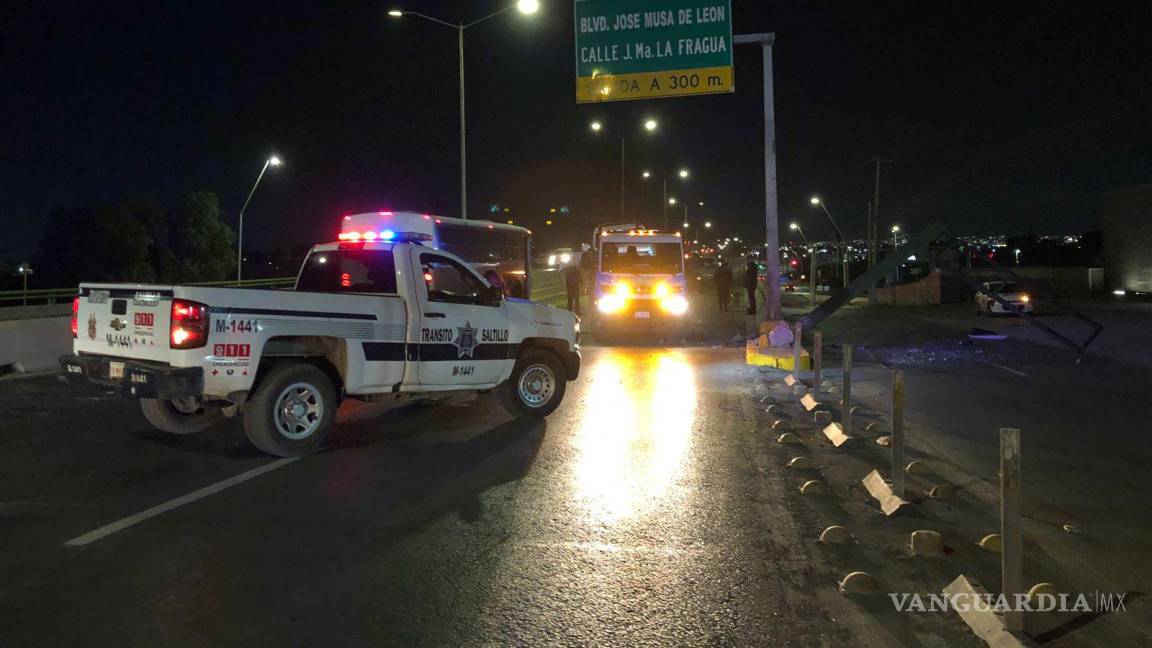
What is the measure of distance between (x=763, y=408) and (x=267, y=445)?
20.2 ft

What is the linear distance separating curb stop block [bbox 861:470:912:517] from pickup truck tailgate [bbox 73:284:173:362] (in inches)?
233

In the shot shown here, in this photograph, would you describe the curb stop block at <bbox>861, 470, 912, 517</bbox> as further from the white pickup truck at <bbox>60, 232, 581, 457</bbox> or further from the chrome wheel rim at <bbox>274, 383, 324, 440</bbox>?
the chrome wheel rim at <bbox>274, 383, 324, 440</bbox>

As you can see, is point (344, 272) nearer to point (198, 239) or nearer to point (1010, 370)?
point (1010, 370)

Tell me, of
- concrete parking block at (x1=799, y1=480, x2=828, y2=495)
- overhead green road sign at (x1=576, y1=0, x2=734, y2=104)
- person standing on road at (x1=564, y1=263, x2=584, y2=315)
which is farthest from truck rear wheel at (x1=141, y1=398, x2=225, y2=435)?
person standing on road at (x1=564, y1=263, x2=584, y2=315)

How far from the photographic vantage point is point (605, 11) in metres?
17.0

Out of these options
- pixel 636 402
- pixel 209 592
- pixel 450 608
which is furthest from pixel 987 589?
pixel 636 402

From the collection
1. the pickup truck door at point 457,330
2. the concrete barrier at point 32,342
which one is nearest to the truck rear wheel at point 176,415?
the pickup truck door at point 457,330

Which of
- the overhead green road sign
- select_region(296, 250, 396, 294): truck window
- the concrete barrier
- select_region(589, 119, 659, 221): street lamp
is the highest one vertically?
select_region(589, 119, 659, 221): street lamp

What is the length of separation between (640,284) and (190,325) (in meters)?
15.1

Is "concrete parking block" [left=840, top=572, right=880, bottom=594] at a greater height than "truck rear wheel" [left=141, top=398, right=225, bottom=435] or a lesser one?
lesser

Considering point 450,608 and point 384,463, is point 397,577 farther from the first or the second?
point 384,463

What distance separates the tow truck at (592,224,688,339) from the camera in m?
21.6

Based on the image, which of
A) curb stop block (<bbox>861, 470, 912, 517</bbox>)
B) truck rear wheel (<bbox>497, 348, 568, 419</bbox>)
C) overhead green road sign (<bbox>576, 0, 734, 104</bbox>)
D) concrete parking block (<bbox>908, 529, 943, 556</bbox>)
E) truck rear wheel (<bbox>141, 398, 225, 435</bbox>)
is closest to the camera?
concrete parking block (<bbox>908, 529, 943, 556</bbox>)

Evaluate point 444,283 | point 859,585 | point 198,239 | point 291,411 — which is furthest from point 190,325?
point 198,239
